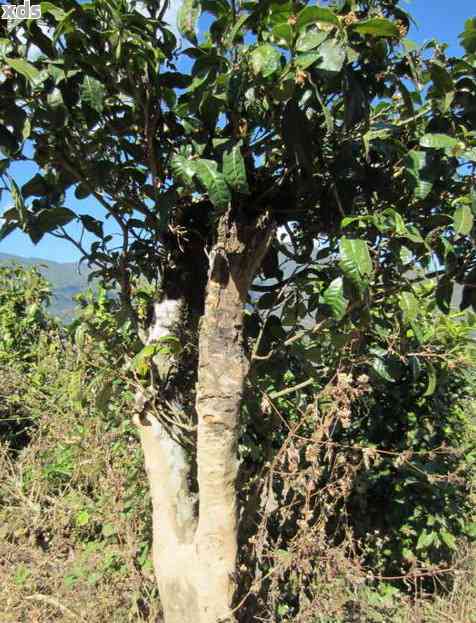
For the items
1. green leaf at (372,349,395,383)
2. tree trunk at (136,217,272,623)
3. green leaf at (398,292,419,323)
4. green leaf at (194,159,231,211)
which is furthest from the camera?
green leaf at (372,349,395,383)

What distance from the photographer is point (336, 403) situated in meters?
1.76

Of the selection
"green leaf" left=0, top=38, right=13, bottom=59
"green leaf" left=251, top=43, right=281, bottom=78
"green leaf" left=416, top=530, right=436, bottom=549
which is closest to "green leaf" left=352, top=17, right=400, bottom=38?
"green leaf" left=251, top=43, right=281, bottom=78

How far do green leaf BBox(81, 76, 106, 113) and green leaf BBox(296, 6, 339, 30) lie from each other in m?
0.53

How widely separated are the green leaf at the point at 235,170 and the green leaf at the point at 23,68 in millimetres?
492

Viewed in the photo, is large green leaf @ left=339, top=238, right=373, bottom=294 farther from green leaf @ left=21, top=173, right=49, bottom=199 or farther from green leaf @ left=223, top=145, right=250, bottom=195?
green leaf @ left=21, top=173, right=49, bottom=199

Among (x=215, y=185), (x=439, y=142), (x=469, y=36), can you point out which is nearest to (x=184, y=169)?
(x=215, y=185)

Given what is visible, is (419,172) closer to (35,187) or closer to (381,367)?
(381,367)

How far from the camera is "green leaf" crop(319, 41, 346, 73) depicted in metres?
1.13

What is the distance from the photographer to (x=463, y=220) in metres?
1.37

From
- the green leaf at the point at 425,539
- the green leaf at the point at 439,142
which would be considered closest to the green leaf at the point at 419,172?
the green leaf at the point at 439,142

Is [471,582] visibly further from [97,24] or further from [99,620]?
[97,24]

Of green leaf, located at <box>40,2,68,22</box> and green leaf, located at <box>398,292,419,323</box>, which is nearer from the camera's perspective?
green leaf, located at <box>40,2,68,22</box>

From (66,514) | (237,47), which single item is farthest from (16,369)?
(237,47)

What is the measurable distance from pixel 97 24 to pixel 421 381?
2.34m
